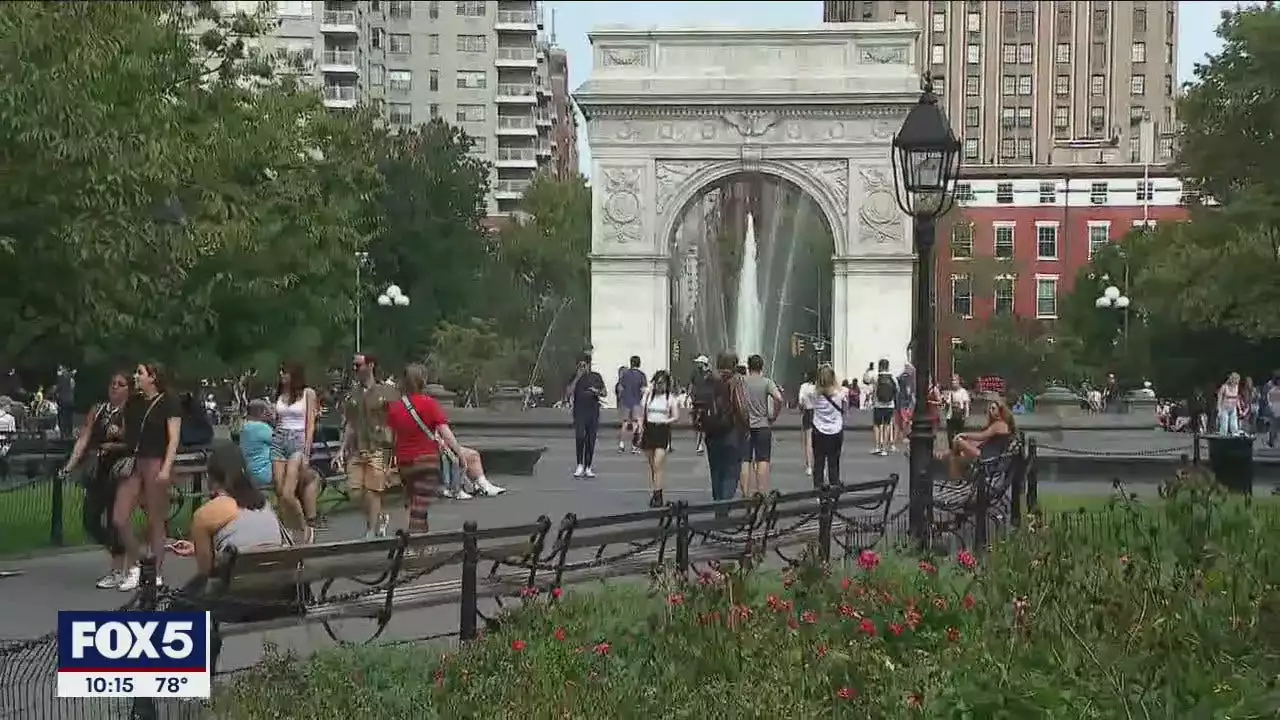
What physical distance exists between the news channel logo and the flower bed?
73.2 inches

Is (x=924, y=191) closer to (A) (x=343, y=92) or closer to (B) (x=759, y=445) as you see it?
A: (B) (x=759, y=445)

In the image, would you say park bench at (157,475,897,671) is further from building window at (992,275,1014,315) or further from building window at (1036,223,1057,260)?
building window at (1036,223,1057,260)

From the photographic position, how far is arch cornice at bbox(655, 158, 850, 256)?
49.6m

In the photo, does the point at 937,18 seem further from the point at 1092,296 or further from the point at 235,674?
the point at 235,674

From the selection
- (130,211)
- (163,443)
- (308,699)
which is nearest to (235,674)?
(308,699)

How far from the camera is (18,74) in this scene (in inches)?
491

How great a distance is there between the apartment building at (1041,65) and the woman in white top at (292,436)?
9135cm

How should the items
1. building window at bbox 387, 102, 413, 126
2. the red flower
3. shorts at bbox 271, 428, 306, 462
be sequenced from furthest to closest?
1. building window at bbox 387, 102, 413, 126
2. shorts at bbox 271, 428, 306, 462
3. the red flower

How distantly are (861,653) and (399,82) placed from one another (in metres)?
88.3

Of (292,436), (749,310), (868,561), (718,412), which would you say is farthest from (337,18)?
(868,561)

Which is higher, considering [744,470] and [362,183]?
[362,183]

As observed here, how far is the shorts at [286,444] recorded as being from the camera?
15.5 metres

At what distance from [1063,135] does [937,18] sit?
34.4ft

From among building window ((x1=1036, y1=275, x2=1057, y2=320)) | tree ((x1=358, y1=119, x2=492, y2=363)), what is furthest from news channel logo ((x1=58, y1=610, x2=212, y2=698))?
building window ((x1=1036, y1=275, x2=1057, y2=320))
